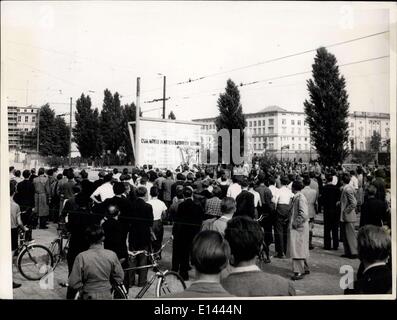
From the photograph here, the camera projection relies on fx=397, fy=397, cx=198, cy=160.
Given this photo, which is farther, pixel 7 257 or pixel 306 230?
pixel 306 230

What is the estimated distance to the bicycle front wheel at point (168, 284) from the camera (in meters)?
4.58

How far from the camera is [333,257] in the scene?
7.97 m

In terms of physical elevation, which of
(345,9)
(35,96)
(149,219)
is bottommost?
(149,219)

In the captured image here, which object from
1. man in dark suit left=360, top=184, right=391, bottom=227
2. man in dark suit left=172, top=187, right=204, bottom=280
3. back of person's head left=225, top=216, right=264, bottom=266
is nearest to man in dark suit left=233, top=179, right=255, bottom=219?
man in dark suit left=172, top=187, right=204, bottom=280

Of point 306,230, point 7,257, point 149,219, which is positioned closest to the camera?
point 7,257

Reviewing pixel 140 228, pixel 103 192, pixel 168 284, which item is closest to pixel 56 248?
pixel 103 192

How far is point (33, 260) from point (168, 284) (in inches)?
107

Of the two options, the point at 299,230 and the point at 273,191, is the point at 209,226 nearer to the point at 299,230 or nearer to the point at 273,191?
the point at 299,230

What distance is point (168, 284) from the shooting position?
15.5ft

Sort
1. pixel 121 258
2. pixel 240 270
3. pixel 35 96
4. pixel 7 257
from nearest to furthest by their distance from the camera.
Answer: pixel 240 270 < pixel 7 257 < pixel 35 96 < pixel 121 258

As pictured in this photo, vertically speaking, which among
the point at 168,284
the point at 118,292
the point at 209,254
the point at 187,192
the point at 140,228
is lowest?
the point at 168,284
